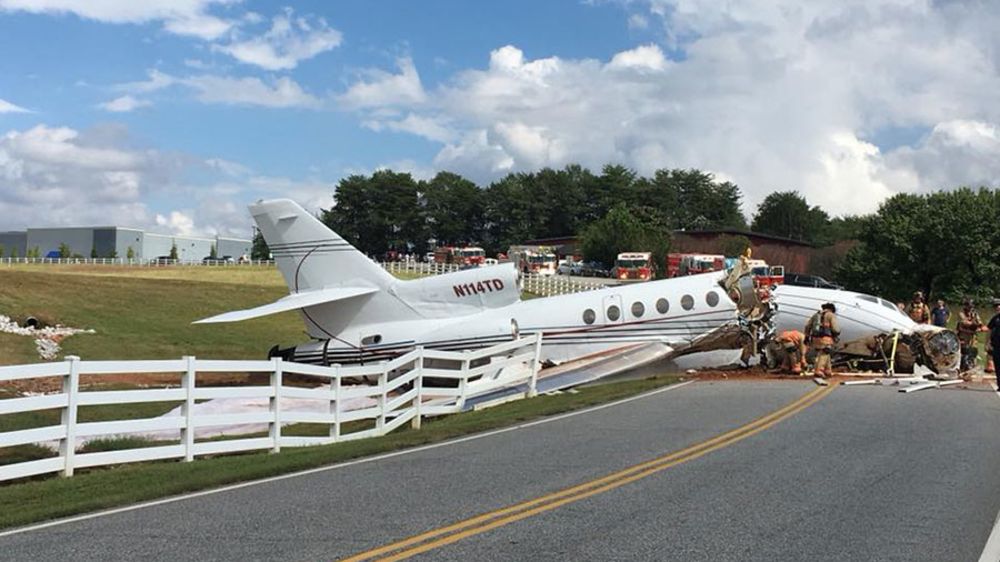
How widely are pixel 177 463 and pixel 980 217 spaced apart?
6624 cm

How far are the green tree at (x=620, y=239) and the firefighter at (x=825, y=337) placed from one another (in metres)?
67.0

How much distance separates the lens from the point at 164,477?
31.9 feet

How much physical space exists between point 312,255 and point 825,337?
12457mm

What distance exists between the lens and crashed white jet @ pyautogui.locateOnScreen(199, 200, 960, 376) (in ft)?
70.0

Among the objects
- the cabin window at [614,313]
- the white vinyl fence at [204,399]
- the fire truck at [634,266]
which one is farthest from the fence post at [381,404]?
the fire truck at [634,266]

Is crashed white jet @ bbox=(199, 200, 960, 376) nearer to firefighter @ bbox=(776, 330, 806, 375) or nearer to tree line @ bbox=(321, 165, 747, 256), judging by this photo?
firefighter @ bbox=(776, 330, 806, 375)

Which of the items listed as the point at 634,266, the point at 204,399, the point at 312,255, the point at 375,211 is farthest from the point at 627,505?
the point at 375,211

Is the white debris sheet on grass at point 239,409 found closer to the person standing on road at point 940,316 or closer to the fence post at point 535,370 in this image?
the fence post at point 535,370

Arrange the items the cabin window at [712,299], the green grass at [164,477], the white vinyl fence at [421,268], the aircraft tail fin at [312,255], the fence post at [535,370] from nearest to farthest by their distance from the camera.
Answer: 1. the green grass at [164,477]
2. the fence post at [535,370]
3. the cabin window at [712,299]
4. the aircraft tail fin at [312,255]
5. the white vinyl fence at [421,268]

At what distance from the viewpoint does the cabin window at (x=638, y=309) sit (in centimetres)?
2141

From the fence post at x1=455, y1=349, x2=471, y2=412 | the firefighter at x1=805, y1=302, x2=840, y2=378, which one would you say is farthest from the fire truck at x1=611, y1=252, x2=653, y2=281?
the fence post at x1=455, y1=349, x2=471, y2=412

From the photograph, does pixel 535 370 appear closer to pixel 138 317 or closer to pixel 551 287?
pixel 138 317

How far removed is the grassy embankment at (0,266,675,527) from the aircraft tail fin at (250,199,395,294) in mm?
4828

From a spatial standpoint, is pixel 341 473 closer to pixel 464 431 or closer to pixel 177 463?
pixel 177 463
